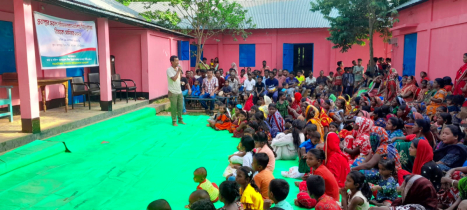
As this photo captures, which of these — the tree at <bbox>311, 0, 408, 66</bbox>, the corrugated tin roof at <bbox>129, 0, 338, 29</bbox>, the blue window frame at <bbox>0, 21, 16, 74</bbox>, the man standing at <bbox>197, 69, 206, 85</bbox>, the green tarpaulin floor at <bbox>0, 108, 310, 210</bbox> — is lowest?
the green tarpaulin floor at <bbox>0, 108, 310, 210</bbox>

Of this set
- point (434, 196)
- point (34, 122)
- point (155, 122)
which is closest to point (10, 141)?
point (34, 122)

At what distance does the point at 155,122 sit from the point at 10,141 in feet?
12.8

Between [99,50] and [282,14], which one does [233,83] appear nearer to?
[99,50]

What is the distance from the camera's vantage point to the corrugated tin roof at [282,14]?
18469 millimetres

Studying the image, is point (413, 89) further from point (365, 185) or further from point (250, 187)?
point (250, 187)

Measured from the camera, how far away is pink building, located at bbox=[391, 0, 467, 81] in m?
9.75

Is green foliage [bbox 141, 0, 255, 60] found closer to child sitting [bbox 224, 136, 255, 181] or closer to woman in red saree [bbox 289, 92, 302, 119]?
woman in red saree [bbox 289, 92, 302, 119]

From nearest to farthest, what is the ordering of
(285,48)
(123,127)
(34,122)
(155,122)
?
(34,122)
(123,127)
(155,122)
(285,48)

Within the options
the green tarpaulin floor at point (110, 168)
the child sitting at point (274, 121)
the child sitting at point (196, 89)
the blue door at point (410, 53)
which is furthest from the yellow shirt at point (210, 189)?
the blue door at point (410, 53)

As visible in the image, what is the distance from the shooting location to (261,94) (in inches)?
486

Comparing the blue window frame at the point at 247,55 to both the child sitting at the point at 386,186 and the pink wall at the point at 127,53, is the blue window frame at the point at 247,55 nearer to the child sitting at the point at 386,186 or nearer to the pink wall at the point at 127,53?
the pink wall at the point at 127,53

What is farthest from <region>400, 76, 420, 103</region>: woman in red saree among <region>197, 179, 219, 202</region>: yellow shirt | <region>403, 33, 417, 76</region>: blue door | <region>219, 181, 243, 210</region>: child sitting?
<region>219, 181, 243, 210</region>: child sitting

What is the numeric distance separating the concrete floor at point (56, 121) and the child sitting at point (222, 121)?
2543 mm

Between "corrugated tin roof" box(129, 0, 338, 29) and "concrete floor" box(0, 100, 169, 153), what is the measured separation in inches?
395
